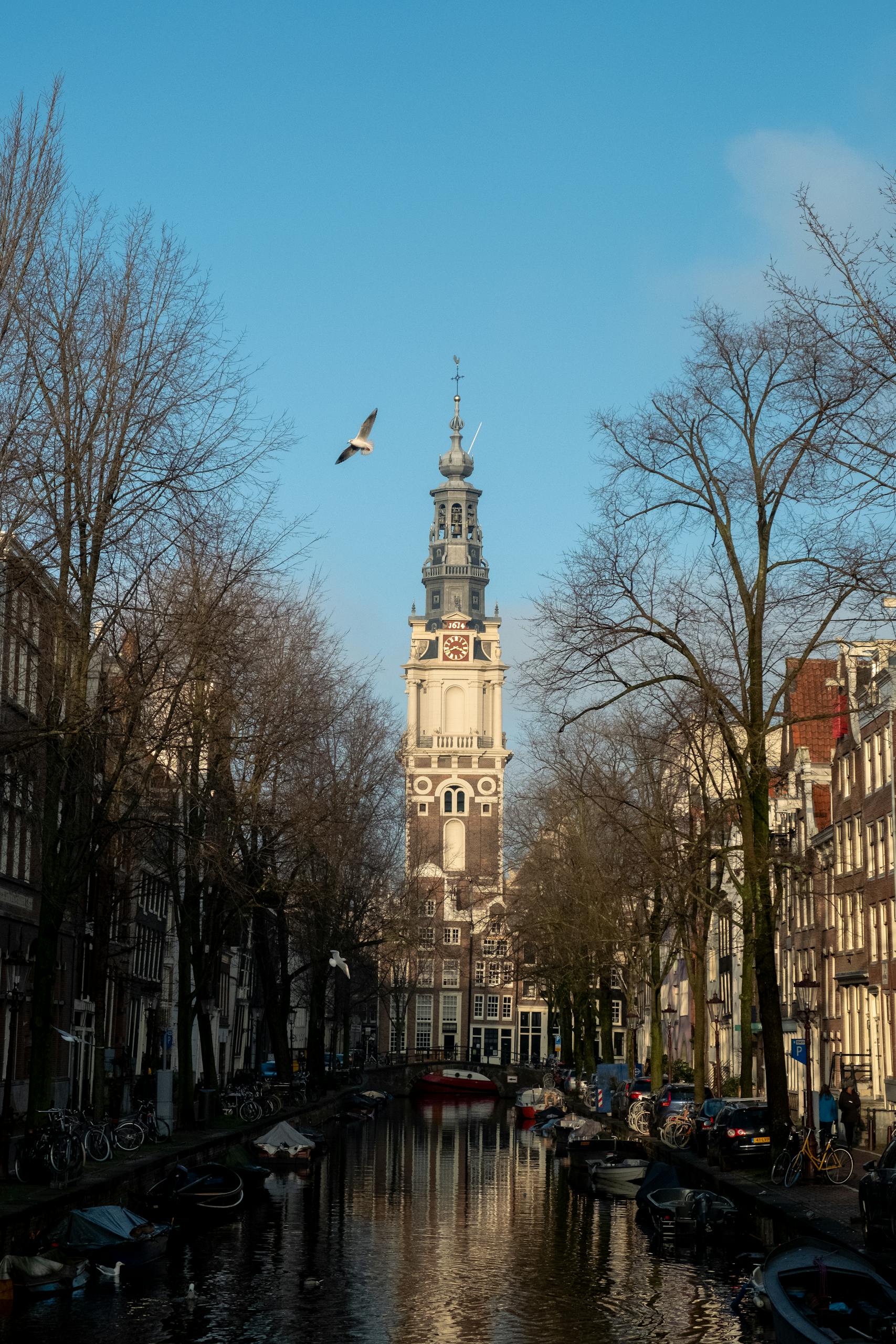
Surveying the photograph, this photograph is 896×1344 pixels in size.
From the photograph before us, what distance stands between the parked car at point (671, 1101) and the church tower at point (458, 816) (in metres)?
62.4

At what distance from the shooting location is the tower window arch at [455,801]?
16838cm

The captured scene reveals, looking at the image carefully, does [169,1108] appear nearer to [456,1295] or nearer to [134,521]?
[134,521]

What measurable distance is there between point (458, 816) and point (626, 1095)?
360 feet

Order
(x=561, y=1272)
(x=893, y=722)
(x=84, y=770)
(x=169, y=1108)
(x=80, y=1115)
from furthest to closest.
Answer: (x=893, y=722) < (x=169, y=1108) < (x=80, y=1115) < (x=84, y=770) < (x=561, y=1272)

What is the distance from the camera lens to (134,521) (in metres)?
28.5

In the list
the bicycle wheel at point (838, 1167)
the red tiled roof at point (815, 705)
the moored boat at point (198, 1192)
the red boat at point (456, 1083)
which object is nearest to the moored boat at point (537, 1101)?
the red tiled roof at point (815, 705)

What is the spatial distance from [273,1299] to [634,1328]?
4.63m

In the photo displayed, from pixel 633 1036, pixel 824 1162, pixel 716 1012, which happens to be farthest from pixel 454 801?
pixel 824 1162

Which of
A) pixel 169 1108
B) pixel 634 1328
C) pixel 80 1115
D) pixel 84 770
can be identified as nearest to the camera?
pixel 634 1328

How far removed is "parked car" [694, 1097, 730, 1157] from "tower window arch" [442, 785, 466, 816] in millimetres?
123214

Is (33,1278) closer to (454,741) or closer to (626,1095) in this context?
(626,1095)

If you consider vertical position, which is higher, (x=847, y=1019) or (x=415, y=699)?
(x=415, y=699)

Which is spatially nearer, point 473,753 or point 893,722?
point 893,722

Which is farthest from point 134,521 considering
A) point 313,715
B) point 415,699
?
point 415,699
